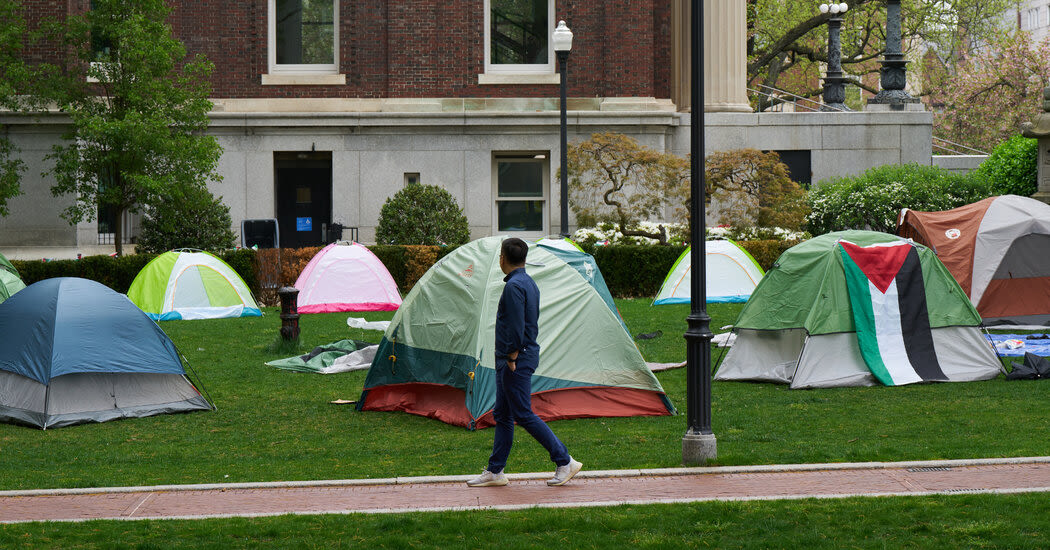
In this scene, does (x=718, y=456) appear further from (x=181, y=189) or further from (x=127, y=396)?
(x=181, y=189)

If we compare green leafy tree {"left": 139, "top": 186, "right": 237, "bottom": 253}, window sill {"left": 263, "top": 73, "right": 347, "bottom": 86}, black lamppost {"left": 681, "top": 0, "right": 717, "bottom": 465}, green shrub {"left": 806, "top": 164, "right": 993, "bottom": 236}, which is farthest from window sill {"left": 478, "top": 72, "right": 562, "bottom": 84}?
black lamppost {"left": 681, "top": 0, "right": 717, "bottom": 465}

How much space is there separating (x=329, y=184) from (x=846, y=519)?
25.5 meters

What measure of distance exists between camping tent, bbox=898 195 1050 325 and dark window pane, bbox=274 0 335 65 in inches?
712

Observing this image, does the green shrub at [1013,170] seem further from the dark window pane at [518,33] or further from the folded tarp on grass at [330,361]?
the folded tarp on grass at [330,361]

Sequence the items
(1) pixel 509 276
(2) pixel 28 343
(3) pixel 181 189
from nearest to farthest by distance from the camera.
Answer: (1) pixel 509 276, (2) pixel 28 343, (3) pixel 181 189

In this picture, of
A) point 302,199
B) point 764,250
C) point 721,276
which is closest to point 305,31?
point 302,199

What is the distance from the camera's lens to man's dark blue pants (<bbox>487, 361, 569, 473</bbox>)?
26.9ft

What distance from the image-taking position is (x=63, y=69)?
29219 mm

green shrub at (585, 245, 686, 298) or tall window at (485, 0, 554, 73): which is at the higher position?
tall window at (485, 0, 554, 73)

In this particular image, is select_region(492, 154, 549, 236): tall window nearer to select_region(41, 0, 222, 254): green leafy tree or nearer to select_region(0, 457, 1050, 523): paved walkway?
select_region(41, 0, 222, 254): green leafy tree

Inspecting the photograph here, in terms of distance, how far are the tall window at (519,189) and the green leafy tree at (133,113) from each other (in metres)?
7.91

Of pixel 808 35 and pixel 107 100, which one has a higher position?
pixel 808 35

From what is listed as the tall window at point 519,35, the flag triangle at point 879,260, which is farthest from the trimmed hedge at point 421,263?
the flag triangle at point 879,260

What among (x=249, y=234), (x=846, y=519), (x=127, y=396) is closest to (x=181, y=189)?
(x=249, y=234)
